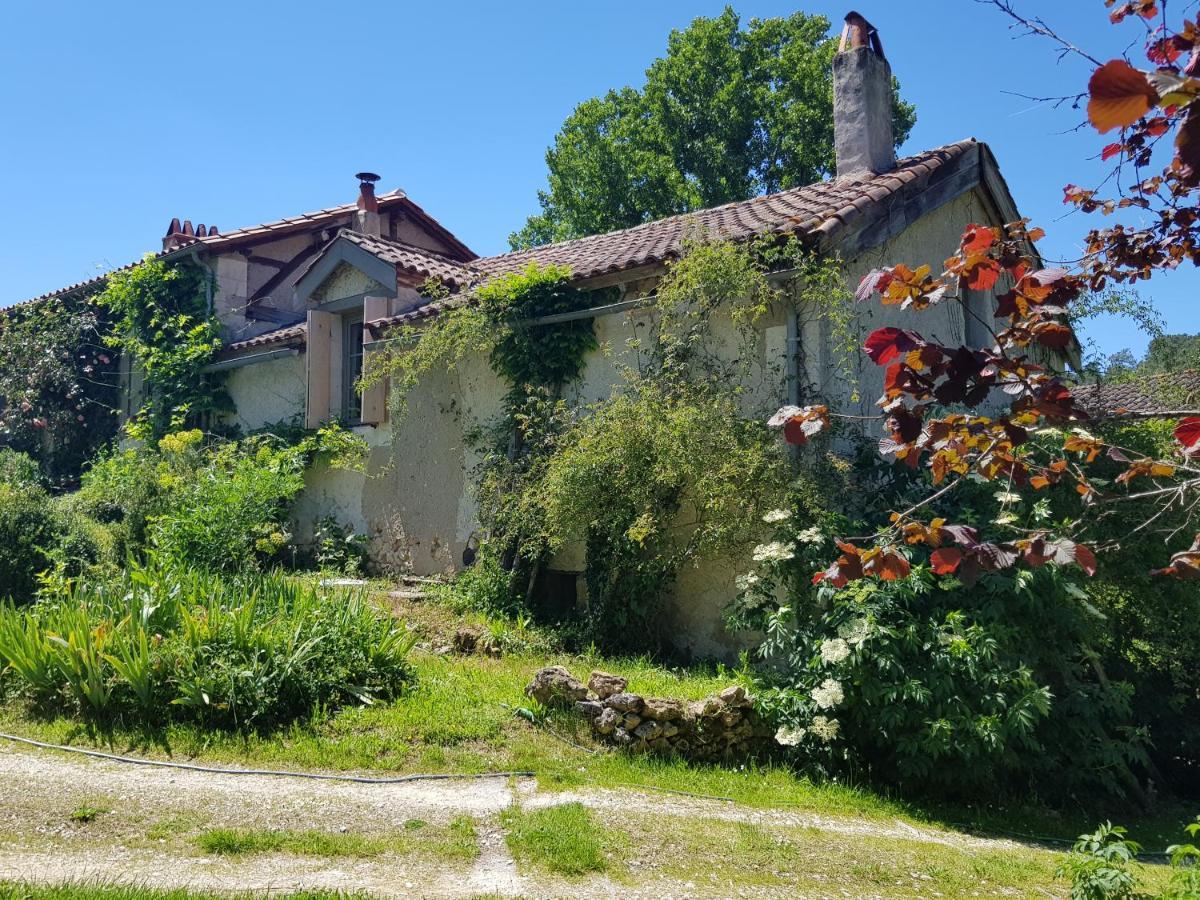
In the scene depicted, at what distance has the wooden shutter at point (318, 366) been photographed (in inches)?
535

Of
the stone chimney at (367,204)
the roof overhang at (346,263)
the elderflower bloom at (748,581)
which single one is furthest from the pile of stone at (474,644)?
the stone chimney at (367,204)

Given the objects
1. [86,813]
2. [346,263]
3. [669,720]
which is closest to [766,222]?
[669,720]

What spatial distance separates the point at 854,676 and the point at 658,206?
2214cm

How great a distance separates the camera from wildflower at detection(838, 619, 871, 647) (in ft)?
21.7

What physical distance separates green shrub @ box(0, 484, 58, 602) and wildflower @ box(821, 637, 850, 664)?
852 cm

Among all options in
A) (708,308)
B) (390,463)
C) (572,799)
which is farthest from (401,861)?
(390,463)

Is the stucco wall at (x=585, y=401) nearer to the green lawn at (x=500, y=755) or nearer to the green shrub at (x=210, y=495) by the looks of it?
the green shrub at (x=210, y=495)

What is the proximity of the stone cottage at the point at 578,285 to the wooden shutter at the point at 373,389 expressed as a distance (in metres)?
0.02

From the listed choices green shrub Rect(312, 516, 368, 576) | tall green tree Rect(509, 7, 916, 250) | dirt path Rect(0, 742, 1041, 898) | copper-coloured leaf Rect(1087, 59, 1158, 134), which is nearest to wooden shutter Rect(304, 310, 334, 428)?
green shrub Rect(312, 516, 368, 576)

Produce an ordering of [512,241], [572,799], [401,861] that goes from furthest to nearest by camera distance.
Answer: [512,241] < [572,799] < [401,861]

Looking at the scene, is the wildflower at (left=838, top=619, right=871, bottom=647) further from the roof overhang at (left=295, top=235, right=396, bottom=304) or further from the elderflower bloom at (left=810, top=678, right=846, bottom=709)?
the roof overhang at (left=295, top=235, right=396, bottom=304)

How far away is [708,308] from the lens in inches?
376

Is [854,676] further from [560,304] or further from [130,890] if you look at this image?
[560,304]

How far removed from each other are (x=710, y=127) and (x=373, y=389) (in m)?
17.5
